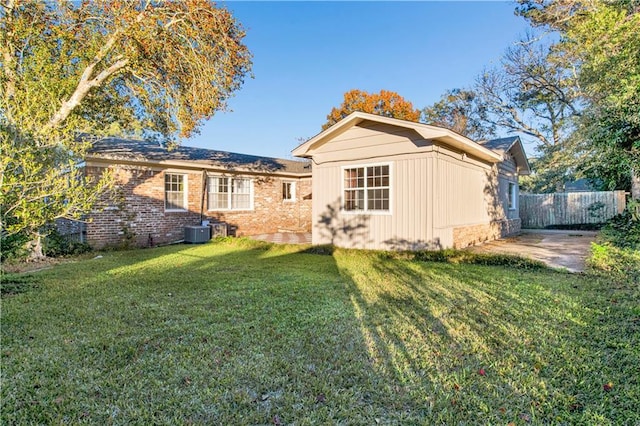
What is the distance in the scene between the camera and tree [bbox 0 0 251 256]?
7875 millimetres

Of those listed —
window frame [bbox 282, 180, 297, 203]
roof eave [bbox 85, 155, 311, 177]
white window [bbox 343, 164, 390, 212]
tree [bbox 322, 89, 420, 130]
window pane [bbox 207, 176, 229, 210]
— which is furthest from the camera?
tree [bbox 322, 89, 420, 130]

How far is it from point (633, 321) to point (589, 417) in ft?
8.22

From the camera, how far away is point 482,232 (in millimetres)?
11523

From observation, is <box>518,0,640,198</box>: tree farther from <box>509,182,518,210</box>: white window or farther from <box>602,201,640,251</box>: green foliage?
<box>509,182,518,210</box>: white window

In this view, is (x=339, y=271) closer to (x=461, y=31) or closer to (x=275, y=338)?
(x=275, y=338)

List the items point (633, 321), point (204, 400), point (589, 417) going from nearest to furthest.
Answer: point (589, 417) < point (204, 400) < point (633, 321)

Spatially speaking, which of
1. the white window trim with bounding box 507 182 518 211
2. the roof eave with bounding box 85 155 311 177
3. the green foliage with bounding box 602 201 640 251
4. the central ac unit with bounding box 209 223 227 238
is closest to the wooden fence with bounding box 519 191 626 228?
the white window trim with bounding box 507 182 518 211

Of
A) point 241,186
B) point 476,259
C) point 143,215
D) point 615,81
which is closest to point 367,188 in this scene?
point 476,259

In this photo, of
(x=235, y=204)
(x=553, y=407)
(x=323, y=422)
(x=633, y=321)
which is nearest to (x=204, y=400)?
(x=323, y=422)

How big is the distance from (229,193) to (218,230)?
75.9 inches

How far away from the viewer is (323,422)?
2.33 metres

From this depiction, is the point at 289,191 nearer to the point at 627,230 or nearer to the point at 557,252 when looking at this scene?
the point at 557,252

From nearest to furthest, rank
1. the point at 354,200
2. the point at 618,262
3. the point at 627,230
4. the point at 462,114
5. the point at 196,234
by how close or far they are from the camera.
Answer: the point at 618,262, the point at 627,230, the point at 354,200, the point at 196,234, the point at 462,114

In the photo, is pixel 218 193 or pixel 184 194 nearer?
pixel 184 194
